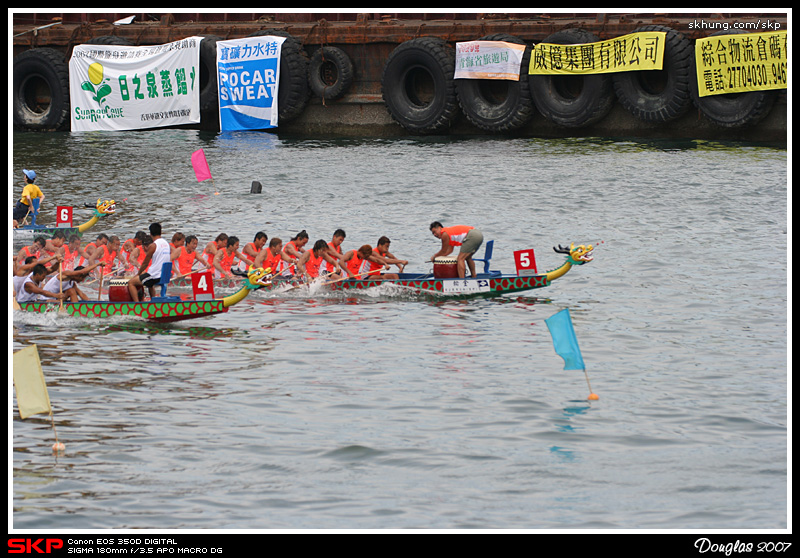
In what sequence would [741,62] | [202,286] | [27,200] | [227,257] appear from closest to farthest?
[202,286], [227,257], [27,200], [741,62]

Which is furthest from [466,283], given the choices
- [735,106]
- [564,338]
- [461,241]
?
[735,106]

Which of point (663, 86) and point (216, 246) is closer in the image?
point (216, 246)

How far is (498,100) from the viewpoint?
4356 cm

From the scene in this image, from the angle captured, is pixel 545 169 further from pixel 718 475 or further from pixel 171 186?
pixel 718 475

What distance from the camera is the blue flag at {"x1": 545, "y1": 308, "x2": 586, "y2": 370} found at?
15266 mm

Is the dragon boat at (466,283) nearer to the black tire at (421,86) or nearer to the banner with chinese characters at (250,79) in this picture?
the black tire at (421,86)

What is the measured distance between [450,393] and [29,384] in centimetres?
628

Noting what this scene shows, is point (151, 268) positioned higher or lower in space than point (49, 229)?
lower

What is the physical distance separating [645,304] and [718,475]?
30.5ft

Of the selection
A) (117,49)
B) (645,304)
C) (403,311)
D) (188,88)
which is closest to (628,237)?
(645,304)

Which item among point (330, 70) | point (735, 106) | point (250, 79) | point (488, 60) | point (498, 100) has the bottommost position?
point (735, 106)

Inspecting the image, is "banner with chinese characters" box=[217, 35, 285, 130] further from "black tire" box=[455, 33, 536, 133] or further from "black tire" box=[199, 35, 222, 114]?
"black tire" box=[455, 33, 536, 133]
